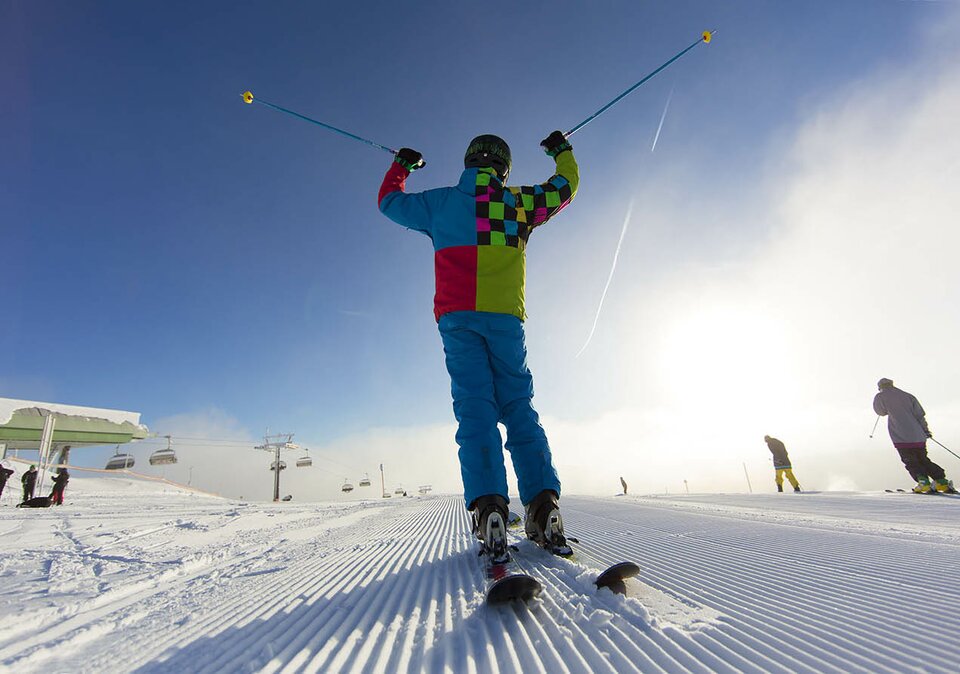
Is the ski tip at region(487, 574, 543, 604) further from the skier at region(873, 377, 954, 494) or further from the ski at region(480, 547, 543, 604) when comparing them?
the skier at region(873, 377, 954, 494)

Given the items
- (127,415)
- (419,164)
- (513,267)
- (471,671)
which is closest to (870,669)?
(471,671)

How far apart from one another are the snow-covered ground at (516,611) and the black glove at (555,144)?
233 cm

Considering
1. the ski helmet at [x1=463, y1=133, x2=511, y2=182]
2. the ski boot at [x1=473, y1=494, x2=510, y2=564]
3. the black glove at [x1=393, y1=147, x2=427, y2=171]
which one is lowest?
the ski boot at [x1=473, y1=494, x2=510, y2=564]

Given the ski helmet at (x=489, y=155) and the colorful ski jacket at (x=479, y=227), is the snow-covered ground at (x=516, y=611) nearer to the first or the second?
the colorful ski jacket at (x=479, y=227)

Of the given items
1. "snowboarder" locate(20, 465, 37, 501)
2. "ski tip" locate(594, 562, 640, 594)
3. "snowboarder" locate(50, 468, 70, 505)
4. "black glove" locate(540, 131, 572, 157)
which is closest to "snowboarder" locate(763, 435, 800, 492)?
"black glove" locate(540, 131, 572, 157)

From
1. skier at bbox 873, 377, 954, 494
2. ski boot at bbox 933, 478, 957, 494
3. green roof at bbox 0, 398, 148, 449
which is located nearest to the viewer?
ski boot at bbox 933, 478, 957, 494

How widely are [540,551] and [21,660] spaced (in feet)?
4.82

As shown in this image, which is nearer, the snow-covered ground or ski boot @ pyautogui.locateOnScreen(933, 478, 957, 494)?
the snow-covered ground

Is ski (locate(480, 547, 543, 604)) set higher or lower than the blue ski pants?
lower

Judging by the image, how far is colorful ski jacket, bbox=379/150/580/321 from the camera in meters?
1.94

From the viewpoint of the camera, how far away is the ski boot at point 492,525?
143 centimetres

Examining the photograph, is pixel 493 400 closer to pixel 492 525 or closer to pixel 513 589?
pixel 492 525

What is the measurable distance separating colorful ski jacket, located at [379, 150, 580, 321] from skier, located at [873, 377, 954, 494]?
6842mm

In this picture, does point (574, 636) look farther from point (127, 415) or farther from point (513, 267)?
point (127, 415)
